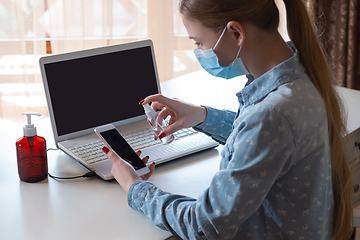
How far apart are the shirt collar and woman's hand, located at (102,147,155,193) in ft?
1.07

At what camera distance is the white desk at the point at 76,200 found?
769 millimetres

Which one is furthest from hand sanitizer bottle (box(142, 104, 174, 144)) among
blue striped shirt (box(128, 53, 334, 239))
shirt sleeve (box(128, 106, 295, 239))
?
shirt sleeve (box(128, 106, 295, 239))

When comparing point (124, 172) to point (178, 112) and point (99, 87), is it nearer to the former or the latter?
point (178, 112)

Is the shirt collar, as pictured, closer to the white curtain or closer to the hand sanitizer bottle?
the hand sanitizer bottle

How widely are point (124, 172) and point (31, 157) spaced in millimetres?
236

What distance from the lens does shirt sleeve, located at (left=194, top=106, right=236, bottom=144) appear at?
3.52 feet

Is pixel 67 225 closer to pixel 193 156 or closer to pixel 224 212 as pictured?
pixel 224 212

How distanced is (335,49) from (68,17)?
1.78 m

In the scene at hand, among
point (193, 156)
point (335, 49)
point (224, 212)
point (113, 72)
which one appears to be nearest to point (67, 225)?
point (224, 212)

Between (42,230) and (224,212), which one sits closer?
(224,212)

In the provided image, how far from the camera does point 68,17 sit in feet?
8.02

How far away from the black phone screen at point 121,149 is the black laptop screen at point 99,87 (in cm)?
19

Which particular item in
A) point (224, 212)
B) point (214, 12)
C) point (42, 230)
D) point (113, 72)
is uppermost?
point (214, 12)

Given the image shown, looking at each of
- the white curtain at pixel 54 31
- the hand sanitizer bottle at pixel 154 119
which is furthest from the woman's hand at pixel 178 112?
the white curtain at pixel 54 31
